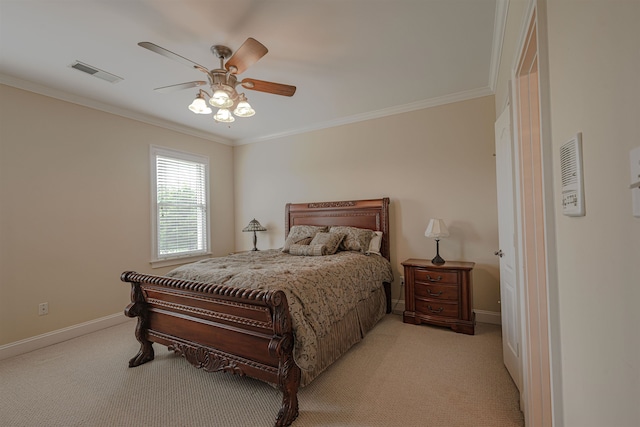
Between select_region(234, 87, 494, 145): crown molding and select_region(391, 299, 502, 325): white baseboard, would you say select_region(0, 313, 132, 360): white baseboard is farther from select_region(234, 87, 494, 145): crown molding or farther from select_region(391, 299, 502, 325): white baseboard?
select_region(391, 299, 502, 325): white baseboard

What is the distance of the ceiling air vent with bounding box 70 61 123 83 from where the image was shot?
2.73m

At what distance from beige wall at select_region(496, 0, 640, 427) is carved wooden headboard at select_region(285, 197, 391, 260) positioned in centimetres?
290

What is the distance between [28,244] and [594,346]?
14.2 ft

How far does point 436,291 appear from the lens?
10.6 ft

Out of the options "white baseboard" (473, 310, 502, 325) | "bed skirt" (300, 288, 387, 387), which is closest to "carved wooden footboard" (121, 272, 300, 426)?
"bed skirt" (300, 288, 387, 387)

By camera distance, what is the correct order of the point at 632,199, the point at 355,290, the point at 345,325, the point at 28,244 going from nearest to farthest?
the point at 632,199, the point at 345,325, the point at 355,290, the point at 28,244

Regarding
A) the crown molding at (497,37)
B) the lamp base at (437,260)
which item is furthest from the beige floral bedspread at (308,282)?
the crown molding at (497,37)

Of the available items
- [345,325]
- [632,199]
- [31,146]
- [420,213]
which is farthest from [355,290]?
[31,146]

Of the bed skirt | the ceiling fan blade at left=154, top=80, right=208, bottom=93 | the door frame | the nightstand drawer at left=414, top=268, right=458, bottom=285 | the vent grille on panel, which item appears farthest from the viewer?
the nightstand drawer at left=414, top=268, right=458, bottom=285

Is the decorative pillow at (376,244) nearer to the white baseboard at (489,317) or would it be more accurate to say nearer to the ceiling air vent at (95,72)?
the white baseboard at (489,317)

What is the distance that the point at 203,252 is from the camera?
4.83m

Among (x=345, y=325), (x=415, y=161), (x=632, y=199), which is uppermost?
(x=415, y=161)

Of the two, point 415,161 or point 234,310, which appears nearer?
point 234,310

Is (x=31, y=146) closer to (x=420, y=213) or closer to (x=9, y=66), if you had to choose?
(x=9, y=66)
